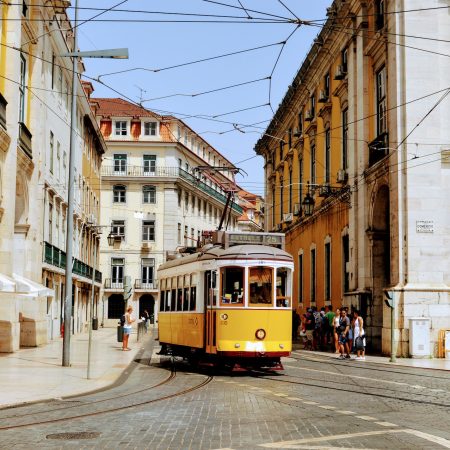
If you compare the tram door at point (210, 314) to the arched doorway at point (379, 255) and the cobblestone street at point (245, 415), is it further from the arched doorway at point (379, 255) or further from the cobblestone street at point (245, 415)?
the arched doorway at point (379, 255)

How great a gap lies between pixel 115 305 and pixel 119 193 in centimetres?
1021

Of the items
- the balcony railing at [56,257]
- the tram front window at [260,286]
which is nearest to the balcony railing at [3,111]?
the balcony railing at [56,257]

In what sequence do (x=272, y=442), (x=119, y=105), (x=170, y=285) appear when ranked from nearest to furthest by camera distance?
1. (x=272, y=442)
2. (x=170, y=285)
3. (x=119, y=105)

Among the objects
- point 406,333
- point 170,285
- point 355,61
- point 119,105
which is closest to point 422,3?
point 355,61

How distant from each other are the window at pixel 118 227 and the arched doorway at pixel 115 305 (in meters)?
5.53

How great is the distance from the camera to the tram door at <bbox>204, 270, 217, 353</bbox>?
18672mm

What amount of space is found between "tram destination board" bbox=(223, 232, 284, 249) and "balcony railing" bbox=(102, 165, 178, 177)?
174ft

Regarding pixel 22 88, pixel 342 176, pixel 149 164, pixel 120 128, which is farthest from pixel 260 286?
pixel 120 128

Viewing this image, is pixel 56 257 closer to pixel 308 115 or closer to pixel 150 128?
pixel 308 115

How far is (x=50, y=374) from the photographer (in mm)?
18297

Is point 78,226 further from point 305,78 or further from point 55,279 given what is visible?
point 305,78

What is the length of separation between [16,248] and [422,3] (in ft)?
54.0

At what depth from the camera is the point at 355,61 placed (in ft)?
107

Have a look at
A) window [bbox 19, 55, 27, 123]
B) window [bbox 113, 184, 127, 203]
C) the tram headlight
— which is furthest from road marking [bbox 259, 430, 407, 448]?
window [bbox 113, 184, 127, 203]
